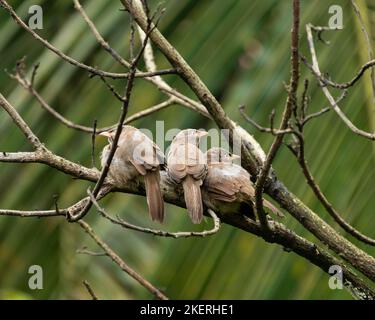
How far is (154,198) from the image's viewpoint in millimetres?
3908

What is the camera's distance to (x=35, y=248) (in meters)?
5.06

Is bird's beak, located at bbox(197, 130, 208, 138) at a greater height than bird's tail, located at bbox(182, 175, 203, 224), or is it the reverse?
bird's beak, located at bbox(197, 130, 208, 138)

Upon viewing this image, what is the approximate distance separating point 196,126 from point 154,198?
3.28ft

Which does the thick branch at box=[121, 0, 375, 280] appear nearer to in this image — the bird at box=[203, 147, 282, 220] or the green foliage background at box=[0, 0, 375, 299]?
the bird at box=[203, 147, 282, 220]

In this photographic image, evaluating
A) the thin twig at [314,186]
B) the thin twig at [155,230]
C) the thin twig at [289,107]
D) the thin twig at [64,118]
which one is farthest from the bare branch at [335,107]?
the thin twig at [64,118]

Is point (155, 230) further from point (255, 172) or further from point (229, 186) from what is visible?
point (229, 186)

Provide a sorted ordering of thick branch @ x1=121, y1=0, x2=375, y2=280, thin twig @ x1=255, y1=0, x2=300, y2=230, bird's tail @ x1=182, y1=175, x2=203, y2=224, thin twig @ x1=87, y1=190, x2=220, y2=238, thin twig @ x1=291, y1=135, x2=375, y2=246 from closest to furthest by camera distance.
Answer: thin twig @ x1=255, y1=0, x2=300, y2=230, thin twig @ x1=291, y1=135, x2=375, y2=246, thin twig @ x1=87, y1=190, x2=220, y2=238, thick branch @ x1=121, y1=0, x2=375, y2=280, bird's tail @ x1=182, y1=175, x2=203, y2=224

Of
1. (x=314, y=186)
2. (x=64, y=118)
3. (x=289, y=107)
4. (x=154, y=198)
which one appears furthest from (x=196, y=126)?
(x=289, y=107)

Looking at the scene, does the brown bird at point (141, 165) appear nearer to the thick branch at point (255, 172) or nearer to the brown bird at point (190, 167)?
the brown bird at point (190, 167)

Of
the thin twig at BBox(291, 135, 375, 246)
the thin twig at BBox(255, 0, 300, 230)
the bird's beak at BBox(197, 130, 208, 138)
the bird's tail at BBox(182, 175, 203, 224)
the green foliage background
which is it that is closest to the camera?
the thin twig at BBox(255, 0, 300, 230)

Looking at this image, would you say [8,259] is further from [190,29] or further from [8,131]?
[190,29]

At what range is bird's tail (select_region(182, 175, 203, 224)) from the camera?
379 cm

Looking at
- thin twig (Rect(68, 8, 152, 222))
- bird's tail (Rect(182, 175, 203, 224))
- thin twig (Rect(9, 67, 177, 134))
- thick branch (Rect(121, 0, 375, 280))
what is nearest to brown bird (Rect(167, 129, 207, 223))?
bird's tail (Rect(182, 175, 203, 224))

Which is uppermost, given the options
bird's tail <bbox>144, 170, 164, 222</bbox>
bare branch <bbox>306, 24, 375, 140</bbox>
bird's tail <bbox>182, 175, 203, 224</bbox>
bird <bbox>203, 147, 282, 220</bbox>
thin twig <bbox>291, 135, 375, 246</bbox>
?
bare branch <bbox>306, 24, 375, 140</bbox>
